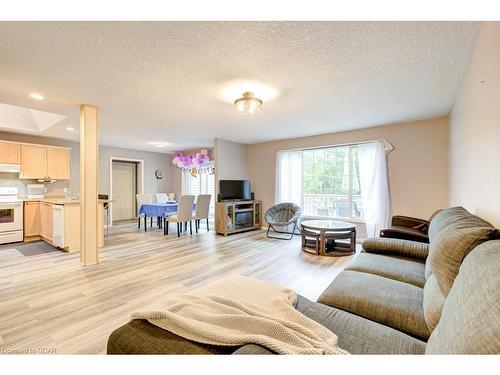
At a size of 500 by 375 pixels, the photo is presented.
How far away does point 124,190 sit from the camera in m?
7.20

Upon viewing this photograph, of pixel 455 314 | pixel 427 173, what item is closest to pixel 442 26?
pixel 455 314

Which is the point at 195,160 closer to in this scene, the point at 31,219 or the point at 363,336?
the point at 31,219

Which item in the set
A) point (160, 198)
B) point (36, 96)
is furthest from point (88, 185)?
point (160, 198)

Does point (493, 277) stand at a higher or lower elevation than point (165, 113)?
lower

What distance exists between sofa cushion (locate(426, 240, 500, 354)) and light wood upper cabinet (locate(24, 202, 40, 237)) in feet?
20.7

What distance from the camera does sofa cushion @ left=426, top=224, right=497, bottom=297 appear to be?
1.08 meters

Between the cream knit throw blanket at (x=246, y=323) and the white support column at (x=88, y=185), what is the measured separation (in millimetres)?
2661

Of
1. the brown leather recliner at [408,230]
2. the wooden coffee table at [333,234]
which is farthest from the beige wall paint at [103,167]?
the brown leather recliner at [408,230]

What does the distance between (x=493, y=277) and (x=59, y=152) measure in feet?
22.9

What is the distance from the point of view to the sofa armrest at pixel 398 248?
2.11 m

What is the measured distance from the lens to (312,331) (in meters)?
0.96

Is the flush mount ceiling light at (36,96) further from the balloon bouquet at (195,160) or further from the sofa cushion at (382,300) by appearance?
the sofa cushion at (382,300)

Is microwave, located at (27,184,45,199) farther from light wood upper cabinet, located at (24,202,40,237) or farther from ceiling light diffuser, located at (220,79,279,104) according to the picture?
ceiling light diffuser, located at (220,79,279,104)

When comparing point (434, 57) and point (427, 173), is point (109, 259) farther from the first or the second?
point (427, 173)
